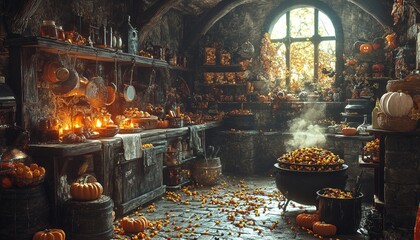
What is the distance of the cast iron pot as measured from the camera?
672 cm

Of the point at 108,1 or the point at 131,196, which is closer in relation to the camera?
the point at 131,196

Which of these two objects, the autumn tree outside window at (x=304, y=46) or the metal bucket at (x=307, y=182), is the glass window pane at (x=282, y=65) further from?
the metal bucket at (x=307, y=182)

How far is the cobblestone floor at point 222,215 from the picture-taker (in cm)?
683

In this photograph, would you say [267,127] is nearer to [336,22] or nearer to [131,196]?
[336,22]

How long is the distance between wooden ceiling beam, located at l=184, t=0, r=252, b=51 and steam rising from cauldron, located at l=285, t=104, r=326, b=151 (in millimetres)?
3797

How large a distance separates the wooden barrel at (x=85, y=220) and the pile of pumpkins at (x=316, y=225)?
3.25 metres

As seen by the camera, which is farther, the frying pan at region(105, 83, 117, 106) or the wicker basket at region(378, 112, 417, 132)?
the frying pan at region(105, 83, 117, 106)

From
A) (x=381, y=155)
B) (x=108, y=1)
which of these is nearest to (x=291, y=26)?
(x=108, y=1)

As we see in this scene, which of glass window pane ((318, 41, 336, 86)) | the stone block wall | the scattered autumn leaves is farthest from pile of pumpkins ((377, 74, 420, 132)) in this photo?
glass window pane ((318, 41, 336, 86))

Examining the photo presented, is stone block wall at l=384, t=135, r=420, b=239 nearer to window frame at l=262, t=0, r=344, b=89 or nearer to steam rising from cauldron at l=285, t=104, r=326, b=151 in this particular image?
steam rising from cauldron at l=285, t=104, r=326, b=151

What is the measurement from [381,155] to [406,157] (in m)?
0.73

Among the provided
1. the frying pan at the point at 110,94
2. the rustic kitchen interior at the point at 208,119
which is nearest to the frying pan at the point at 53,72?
the rustic kitchen interior at the point at 208,119

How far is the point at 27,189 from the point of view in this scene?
6.00 m

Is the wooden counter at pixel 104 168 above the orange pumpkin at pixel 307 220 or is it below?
above
